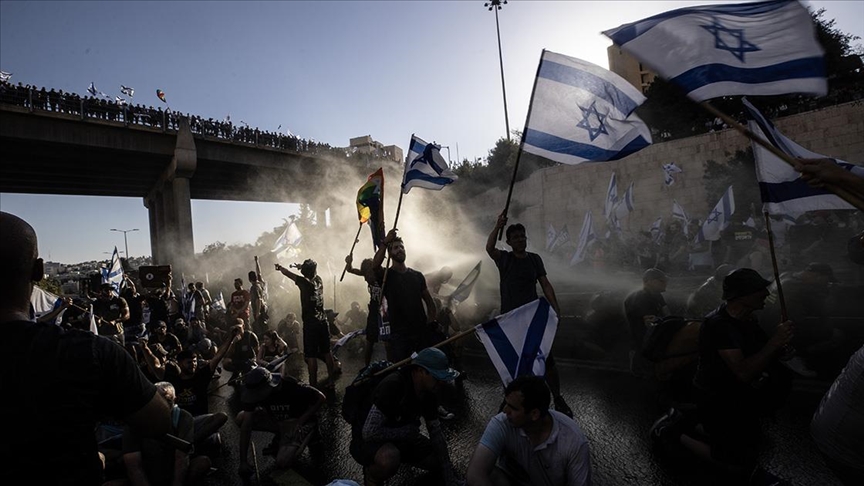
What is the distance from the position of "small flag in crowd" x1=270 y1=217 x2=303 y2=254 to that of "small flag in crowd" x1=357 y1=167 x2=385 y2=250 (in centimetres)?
484

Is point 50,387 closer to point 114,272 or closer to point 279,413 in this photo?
point 279,413

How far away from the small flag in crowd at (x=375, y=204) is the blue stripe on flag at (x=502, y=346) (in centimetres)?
299

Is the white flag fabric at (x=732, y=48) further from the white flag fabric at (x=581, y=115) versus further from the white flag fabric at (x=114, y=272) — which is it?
the white flag fabric at (x=114, y=272)

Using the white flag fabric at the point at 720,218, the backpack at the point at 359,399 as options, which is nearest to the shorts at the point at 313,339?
the backpack at the point at 359,399

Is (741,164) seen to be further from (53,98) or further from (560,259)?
(53,98)

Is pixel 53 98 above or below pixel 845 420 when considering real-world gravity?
above

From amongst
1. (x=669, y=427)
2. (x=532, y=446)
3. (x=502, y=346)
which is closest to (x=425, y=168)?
(x=502, y=346)

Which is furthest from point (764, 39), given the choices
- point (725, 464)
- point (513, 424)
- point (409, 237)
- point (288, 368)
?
point (409, 237)

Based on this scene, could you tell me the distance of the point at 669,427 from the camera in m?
3.30

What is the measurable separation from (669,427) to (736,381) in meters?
1.06

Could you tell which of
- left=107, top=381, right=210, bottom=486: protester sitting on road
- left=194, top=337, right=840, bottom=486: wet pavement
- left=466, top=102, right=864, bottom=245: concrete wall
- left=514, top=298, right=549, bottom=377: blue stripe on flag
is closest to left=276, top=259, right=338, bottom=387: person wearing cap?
left=194, top=337, right=840, bottom=486: wet pavement

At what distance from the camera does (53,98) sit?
1736 cm

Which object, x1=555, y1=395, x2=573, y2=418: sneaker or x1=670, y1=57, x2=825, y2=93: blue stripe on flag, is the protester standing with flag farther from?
x1=670, y1=57, x2=825, y2=93: blue stripe on flag

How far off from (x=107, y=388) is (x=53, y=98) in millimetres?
22099
